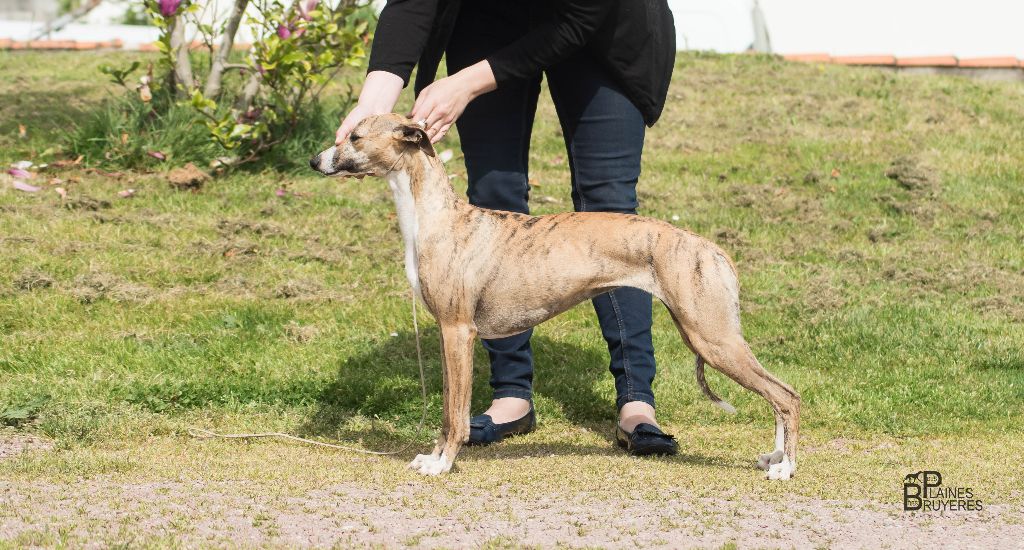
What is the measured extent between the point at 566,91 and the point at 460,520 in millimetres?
1997

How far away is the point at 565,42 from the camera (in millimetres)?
4777

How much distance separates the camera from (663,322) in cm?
711

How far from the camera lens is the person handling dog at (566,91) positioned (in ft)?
15.7

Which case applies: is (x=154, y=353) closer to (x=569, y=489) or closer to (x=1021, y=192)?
(x=569, y=489)

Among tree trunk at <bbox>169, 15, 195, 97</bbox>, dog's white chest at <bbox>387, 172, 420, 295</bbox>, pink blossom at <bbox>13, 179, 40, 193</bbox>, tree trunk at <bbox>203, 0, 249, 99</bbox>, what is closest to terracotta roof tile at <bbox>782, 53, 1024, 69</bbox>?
tree trunk at <bbox>203, 0, 249, 99</bbox>

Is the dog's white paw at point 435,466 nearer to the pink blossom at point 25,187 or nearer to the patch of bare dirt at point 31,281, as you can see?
the patch of bare dirt at point 31,281

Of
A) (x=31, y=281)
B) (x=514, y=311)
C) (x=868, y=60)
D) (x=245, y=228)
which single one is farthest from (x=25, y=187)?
(x=868, y=60)

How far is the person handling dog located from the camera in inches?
188

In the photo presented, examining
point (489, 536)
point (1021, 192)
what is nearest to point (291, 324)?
point (489, 536)

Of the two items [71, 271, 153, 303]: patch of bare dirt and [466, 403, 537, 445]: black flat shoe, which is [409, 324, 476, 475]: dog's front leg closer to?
[466, 403, 537, 445]: black flat shoe

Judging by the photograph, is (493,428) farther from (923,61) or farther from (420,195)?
(923,61)

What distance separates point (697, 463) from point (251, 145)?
5.64m

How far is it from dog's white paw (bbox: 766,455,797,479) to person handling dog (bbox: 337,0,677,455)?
0.61 m

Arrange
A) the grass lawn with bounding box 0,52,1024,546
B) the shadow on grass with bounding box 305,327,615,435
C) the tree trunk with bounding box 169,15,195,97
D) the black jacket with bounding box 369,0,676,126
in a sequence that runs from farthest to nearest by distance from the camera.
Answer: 1. the tree trunk with bounding box 169,15,195,97
2. the shadow on grass with bounding box 305,327,615,435
3. the black jacket with bounding box 369,0,676,126
4. the grass lawn with bounding box 0,52,1024,546
